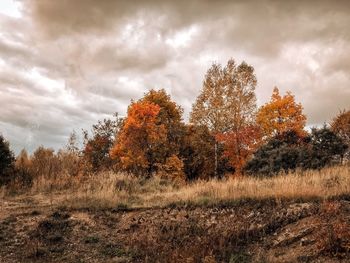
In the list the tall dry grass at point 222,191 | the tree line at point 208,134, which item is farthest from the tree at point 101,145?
the tall dry grass at point 222,191

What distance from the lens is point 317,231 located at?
10.8 m

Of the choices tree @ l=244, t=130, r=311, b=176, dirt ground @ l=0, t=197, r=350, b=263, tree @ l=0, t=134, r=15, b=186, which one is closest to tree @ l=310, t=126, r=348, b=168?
tree @ l=244, t=130, r=311, b=176

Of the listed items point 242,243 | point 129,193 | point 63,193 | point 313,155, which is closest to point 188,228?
point 242,243

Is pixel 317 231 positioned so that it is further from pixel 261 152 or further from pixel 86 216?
pixel 261 152

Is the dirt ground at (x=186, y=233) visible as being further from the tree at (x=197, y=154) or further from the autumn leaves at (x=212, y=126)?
the tree at (x=197, y=154)

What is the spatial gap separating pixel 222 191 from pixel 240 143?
935 inches

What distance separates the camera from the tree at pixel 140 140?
37094mm

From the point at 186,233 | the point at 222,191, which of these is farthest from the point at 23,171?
the point at 186,233

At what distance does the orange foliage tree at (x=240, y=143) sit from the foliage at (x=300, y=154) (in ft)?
13.7

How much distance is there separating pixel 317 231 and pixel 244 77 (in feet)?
101

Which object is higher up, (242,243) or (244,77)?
(244,77)

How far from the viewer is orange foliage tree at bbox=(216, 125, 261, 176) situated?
3856 centimetres

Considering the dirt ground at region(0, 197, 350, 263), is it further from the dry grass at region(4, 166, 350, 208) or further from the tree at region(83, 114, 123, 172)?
the tree at region(83, 114, 123, 172)

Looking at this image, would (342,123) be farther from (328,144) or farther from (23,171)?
(23,171)
